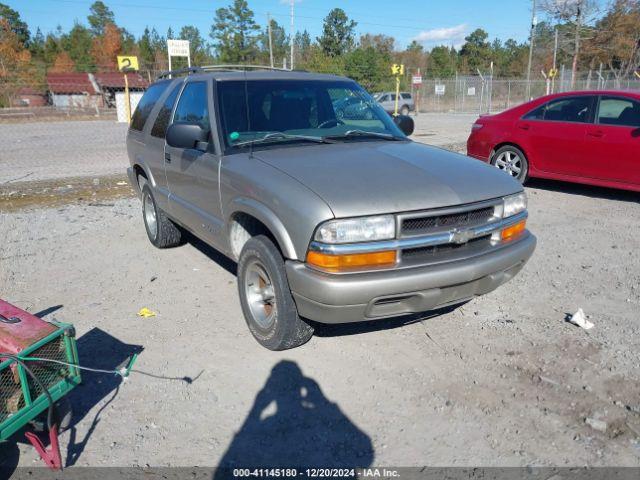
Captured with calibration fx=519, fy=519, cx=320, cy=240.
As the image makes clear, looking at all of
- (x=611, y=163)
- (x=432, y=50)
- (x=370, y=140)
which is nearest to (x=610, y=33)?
(x=432, y=50)

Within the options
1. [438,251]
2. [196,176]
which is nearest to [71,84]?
[196,176]

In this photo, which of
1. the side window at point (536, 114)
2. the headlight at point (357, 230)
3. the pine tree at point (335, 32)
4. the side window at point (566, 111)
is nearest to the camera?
the headlight at point (357, 230)

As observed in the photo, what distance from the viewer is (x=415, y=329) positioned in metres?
3.99

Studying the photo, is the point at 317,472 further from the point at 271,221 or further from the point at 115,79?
the point at 115,79

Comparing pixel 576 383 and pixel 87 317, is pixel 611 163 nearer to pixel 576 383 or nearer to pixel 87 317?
pixel 576 383

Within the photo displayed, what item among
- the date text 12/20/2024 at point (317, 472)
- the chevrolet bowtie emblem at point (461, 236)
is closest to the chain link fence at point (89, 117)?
the date text 12/20/2024 at point (317, 472)

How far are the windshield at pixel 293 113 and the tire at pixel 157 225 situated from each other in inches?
75.2

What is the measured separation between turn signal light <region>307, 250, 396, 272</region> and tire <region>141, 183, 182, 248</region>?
120 inches

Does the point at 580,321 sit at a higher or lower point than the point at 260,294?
lower

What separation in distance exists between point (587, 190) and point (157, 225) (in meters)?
6.93

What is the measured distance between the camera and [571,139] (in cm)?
775

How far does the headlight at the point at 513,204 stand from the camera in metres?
3.51

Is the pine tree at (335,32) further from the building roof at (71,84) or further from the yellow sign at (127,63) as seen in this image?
the yellow sign at (127,63)

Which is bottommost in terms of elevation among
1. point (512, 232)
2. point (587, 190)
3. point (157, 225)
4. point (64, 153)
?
point (587, 190)
